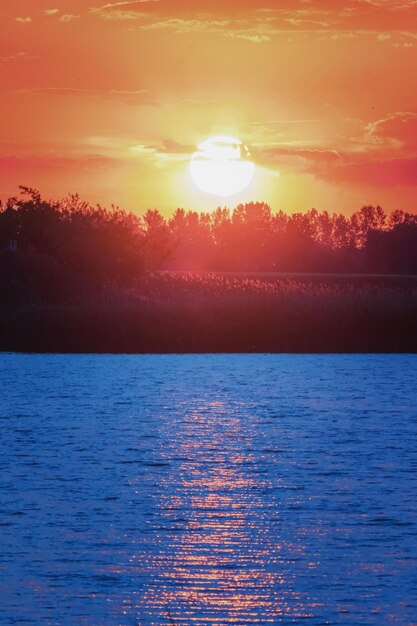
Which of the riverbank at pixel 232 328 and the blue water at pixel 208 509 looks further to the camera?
the riverbank at pixel 232 328

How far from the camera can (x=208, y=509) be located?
11.4m

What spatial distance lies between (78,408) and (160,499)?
10224mm

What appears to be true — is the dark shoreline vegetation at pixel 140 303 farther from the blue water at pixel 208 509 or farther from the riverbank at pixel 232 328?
the blue water at pixel 208 509

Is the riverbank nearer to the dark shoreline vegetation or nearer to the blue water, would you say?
the dark shoreline vegetation

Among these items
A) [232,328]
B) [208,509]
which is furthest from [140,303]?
[208,509]

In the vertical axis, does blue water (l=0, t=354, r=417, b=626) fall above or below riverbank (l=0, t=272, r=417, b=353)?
below

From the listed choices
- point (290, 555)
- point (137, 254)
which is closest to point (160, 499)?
point (290, 555)

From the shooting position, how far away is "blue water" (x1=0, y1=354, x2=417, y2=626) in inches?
307

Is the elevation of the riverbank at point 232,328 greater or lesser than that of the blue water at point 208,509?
greater

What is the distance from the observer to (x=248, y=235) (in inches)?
7057

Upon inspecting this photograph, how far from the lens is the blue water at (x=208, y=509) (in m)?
7.80

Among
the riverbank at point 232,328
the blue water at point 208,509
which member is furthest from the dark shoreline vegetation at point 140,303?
the blue water at point 208,509

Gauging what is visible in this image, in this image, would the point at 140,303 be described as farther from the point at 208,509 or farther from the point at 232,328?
the point at 208,509

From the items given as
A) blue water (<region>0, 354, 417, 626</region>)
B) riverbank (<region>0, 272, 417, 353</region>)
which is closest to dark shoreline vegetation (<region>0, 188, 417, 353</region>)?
riverbank (<region>0, 272, 417, 353</region>)
